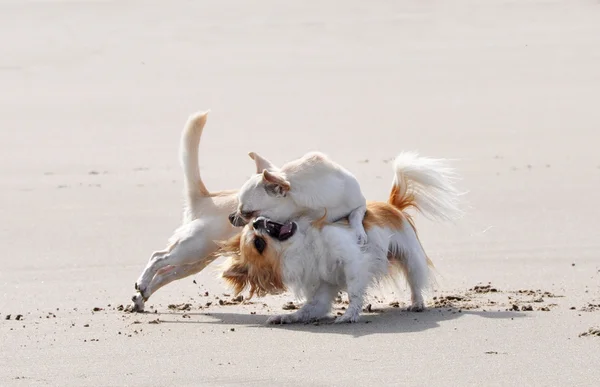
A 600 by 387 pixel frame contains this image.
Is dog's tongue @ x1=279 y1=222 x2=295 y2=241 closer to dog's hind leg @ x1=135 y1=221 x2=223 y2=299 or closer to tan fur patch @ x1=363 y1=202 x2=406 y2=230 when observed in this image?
tan fur patch @ x1=363 y1=202 x2=406 y2=230

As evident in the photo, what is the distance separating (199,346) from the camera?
20.9ft

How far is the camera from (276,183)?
7.20m

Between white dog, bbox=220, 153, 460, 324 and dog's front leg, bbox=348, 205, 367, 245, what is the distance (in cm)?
4

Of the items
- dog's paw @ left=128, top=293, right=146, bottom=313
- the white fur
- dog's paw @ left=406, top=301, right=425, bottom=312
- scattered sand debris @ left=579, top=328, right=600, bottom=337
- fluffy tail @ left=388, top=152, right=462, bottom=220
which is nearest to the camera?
scattered sand debris @ left=579, top=328, right=600, bottom=337

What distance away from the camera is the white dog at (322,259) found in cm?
720

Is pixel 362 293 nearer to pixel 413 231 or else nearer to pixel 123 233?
pixel 413 231

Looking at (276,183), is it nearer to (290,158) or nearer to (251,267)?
(251,267)

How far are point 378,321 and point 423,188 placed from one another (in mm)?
1325

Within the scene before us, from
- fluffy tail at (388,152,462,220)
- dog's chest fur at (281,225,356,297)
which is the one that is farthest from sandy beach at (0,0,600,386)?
fluffy tail at (388,152,462,220)

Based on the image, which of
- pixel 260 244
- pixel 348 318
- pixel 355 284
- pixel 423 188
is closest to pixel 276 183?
pixel 260 244

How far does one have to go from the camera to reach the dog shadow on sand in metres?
6.80

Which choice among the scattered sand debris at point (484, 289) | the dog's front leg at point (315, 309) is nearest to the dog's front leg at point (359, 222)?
the dog's front leg at point (315, 309)

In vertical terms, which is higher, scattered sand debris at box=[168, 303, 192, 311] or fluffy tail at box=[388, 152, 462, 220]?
fluffy tail at box=[388, 152, 462, 220]

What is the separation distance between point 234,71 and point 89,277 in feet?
A: 31.2
